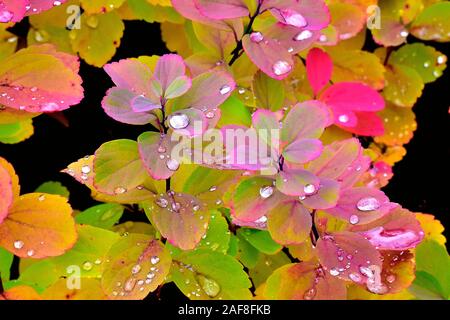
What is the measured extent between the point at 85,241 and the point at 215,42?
0.25 meters

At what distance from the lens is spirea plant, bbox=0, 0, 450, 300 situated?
1.52 ft

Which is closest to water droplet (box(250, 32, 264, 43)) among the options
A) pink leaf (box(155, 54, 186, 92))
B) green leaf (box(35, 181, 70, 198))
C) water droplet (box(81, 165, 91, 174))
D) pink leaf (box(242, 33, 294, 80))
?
pink leaf (box(242, 33, 294, 80))

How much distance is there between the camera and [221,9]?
533mm

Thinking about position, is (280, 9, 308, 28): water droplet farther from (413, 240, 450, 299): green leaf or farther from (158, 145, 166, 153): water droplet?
(413, 240, 450, 299): green leaf

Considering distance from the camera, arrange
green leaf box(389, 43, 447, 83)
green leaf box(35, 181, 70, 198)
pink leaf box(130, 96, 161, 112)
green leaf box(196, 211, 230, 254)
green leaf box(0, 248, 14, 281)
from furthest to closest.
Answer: green leaf box(389, 43, 447, 83) < green leaf box(35, 181, 70, 198) < green leaf box(0, 248, 14, 281) < green leaf box(196, 211, 230, 254) < pink leaf box(130, 96, 161, 112)

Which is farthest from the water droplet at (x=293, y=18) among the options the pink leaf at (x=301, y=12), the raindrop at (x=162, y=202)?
the raindrop at (x=162, y=202)

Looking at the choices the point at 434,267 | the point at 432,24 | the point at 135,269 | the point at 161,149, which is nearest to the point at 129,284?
the point at 135,269

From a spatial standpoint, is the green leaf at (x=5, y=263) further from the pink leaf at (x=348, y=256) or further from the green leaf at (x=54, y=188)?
the pink leaf at (x=348, y=256)

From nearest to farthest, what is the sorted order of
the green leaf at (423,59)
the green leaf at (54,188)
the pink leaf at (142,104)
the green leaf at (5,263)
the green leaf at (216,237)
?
the pink leaf at (142,104)
the green leaf at (216,237)
the green leaf at (5,263)
the green leaf at (54,188)
the green leaf at (423,59)

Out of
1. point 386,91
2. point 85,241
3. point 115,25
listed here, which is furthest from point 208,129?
point 386,91

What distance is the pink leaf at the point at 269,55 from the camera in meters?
0.55

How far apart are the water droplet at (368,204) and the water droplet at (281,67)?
0.15 m
